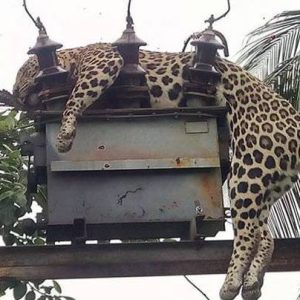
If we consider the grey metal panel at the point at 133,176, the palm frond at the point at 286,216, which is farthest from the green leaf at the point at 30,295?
the palm frond at the point at 286,216

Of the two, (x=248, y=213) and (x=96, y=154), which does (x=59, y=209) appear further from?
(x=248, y=213)

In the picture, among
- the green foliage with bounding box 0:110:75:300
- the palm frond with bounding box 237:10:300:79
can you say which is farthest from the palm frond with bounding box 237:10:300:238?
the green foliage with bounding box 0:110:75:300

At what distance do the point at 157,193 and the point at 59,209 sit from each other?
0.59 meters

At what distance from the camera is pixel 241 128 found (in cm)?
839

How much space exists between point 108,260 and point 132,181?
493 mm

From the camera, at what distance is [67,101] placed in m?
8.20

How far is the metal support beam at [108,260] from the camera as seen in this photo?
7.97 metres

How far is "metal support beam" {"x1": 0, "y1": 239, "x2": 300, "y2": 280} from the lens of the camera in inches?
314

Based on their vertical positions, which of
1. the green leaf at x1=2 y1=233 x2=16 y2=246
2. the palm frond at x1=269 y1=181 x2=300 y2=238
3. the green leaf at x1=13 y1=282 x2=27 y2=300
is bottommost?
the palm frond at x1=269 y1=181 x2=300 y2=238

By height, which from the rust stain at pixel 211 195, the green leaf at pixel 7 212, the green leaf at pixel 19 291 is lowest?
the green leaf at pixel 19 291

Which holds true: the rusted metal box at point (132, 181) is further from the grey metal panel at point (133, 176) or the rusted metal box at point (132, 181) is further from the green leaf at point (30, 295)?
the green leaf at point (30, 295)

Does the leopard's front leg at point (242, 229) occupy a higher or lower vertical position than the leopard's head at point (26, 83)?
lower

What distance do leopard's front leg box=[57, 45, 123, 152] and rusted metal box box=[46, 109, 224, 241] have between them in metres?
0.13

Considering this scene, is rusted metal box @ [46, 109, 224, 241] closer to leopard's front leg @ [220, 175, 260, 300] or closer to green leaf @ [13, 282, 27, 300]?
leopard's front leg @ [220, 175, 260, 300]
